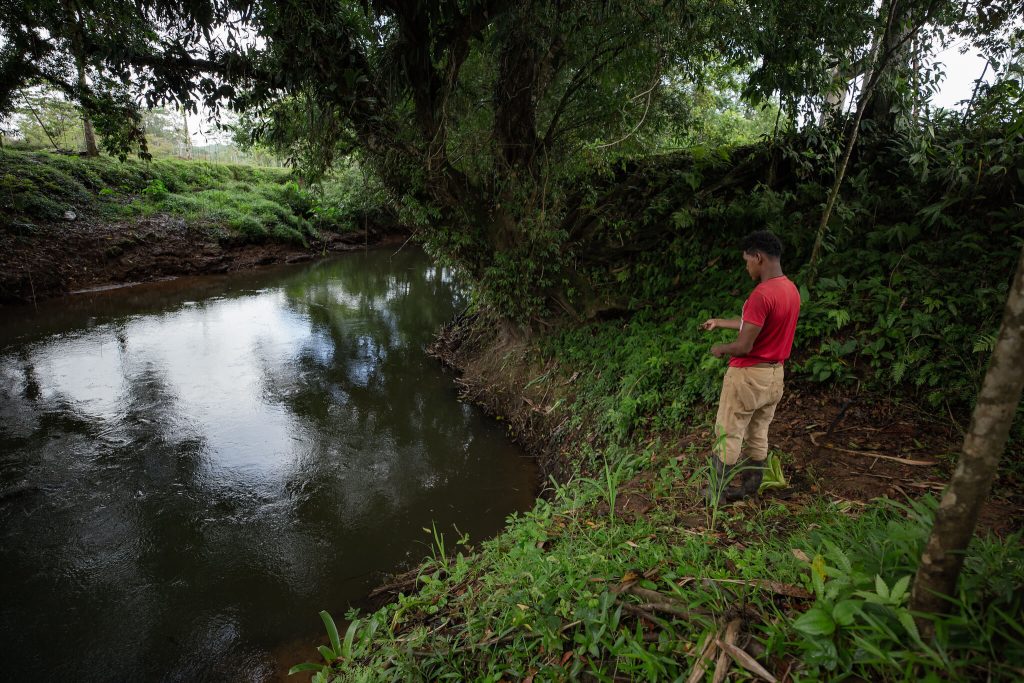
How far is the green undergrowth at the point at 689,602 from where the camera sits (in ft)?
5.08

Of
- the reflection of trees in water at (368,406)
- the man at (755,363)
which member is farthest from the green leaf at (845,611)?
the reflection of trees in water at (368,406)

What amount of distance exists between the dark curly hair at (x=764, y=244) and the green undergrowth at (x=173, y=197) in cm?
938

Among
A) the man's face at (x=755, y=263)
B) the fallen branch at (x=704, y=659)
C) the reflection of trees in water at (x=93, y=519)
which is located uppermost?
the man's face at (x=755, y=263)

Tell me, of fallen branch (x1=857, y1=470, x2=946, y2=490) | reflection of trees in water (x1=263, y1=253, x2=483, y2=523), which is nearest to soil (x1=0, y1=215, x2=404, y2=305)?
reflection of trees in water (x1=263, y1=253, x2=483, y2=523)

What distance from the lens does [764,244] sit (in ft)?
10.0

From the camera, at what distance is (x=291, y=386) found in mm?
8023

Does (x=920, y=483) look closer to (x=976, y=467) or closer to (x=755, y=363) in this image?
(x=755, y=363)

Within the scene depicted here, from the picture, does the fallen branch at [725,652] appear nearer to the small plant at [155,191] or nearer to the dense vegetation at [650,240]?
the dense vegetation at [650,240]

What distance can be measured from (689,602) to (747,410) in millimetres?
1526

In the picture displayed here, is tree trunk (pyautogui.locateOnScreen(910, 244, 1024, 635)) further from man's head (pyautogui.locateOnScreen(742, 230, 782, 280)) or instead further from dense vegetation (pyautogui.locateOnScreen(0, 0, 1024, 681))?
man's head (pyautogui.locateOnScreen(742, 230, 782, 280))

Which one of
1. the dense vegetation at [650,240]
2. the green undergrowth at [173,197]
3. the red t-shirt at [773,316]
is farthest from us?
the green undergrowth at [173,197]

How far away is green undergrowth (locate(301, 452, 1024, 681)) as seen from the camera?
1547 mm

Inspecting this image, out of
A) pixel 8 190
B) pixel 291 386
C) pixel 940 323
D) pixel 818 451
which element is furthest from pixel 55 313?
pixel 940 323

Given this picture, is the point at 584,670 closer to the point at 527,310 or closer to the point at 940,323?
the point at 940,323
